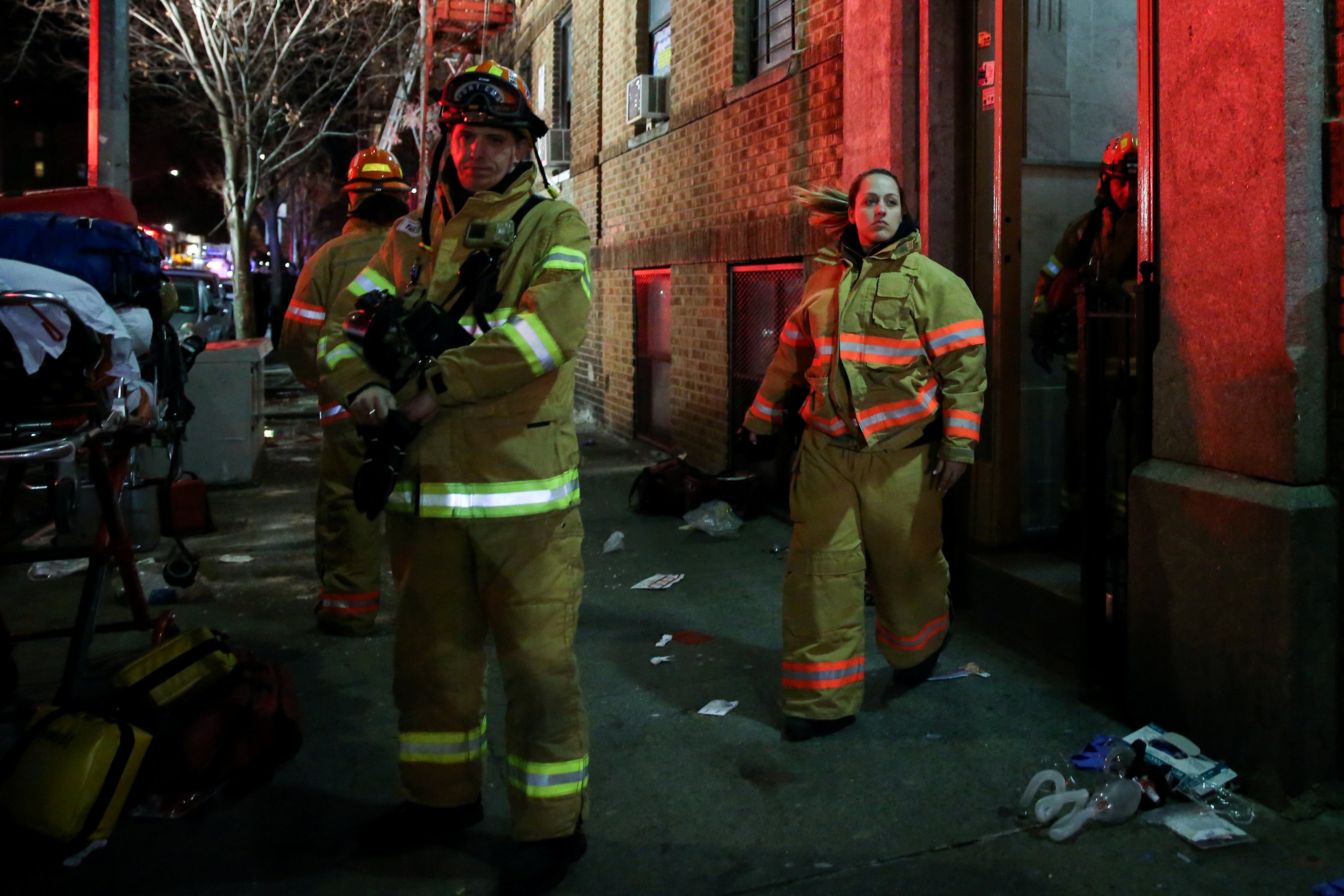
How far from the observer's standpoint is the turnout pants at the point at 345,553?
5258mm

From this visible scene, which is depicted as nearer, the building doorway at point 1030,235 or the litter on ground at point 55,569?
the building doorway at point 1030,235

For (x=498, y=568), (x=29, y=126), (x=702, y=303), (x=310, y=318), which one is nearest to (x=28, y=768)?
(x=498, y=568)

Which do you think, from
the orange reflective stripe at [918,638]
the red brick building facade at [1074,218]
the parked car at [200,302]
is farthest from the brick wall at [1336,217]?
the parked car at [200,302]

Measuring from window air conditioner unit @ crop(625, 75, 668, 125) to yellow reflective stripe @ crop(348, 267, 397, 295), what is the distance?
24.1ft

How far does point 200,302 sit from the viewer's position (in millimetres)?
17797

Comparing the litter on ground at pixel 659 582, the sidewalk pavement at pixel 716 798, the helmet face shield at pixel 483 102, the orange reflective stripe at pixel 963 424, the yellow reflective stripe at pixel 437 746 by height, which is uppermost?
the helmet face shield at pixel 483 102

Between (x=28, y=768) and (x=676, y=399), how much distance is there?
23.7ft

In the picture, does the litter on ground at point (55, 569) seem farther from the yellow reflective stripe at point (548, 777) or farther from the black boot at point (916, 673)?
the black boot at point (916, 673)

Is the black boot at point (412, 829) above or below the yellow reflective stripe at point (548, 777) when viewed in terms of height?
below

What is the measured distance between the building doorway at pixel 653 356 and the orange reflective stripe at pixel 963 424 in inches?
250

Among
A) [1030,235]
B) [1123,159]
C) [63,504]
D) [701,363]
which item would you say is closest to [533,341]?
[63,504]

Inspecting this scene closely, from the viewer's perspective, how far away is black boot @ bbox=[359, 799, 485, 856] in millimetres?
3145

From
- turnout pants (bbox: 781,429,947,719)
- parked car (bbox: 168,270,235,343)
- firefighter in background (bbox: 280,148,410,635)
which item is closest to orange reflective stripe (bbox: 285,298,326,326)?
→ firefighter in background (bbox: 280,148,410,635)

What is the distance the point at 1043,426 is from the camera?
19.9 ft
